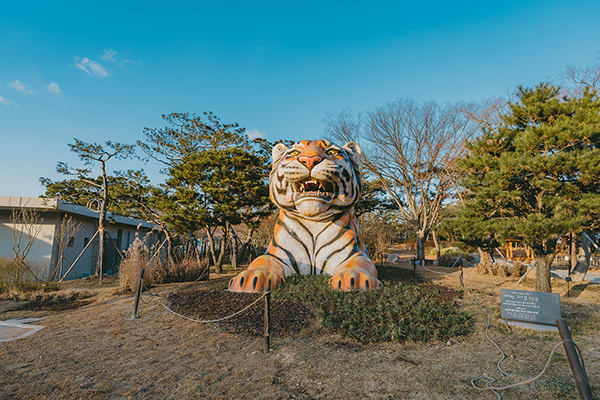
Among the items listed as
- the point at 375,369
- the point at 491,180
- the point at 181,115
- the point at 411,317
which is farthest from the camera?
the point at 181,115

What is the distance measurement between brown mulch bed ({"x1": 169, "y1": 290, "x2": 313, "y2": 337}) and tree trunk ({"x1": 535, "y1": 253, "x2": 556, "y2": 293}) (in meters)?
5.24

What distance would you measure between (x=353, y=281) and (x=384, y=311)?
699 mm

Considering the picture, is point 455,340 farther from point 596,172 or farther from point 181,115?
point 181,115

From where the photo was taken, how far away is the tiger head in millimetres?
5211

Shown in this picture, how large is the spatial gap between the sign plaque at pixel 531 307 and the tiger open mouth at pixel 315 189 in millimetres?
2767

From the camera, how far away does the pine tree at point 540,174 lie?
593 cm

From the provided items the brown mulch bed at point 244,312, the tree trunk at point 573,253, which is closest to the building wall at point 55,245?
the brown mulch bed at point 244,312

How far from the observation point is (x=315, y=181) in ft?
17.7

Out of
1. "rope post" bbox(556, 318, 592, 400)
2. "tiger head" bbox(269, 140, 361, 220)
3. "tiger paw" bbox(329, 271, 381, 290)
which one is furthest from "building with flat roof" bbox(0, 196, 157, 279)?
"rope post" bbox(556, 318, 592, 400)

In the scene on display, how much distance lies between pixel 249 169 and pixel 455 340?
9500 mm

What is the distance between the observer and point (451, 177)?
14492mm

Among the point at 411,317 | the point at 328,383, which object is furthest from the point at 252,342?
the point at 411,317

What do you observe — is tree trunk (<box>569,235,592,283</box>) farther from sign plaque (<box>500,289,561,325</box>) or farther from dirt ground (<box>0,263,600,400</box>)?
sign plaque (<box>500,289,561,325</box>)

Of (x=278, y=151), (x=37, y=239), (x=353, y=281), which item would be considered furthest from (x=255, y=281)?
(x=37, y=239)
